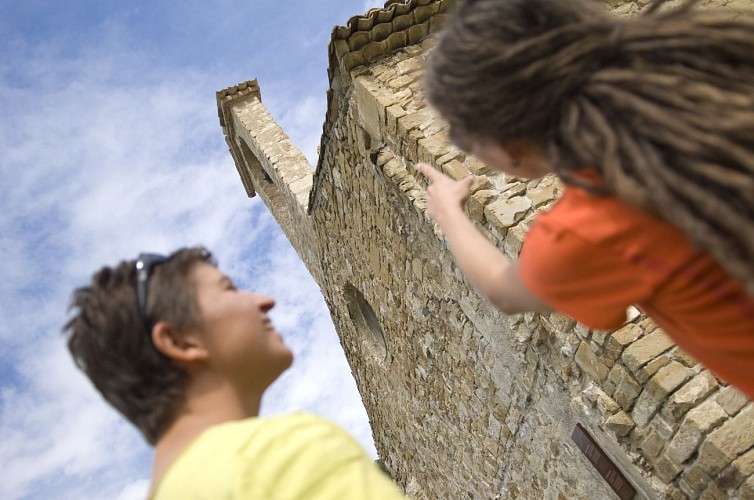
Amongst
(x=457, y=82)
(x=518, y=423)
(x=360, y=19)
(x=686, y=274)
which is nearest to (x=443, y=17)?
(x=360, y=19)

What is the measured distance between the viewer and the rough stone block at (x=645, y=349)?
218cm

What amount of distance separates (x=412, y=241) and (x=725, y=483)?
7.78 ft

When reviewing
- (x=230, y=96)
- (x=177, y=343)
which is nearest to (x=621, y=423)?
(x=177, y=343)

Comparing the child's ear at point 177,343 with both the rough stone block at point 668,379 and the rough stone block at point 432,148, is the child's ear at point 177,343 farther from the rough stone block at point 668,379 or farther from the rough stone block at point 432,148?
the rough stone block at point 432,148

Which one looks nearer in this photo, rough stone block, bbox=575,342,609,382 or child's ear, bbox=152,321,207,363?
child's ear, bbox=152,321,207,363

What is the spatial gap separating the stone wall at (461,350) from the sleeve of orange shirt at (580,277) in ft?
4.09

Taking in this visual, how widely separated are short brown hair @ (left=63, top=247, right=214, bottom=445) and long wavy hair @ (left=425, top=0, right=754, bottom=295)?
68cm

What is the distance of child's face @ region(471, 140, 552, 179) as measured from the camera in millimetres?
1163

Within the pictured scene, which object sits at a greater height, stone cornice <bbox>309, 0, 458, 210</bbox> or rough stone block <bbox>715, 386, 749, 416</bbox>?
stone cornice <bbox>309, 0, 458, 210</bbox>

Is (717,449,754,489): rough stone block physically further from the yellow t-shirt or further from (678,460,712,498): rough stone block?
the yellow t-shirt

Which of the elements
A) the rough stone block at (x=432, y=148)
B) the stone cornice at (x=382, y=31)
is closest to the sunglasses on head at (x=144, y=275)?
the rough stone block at (x=432, y=148)

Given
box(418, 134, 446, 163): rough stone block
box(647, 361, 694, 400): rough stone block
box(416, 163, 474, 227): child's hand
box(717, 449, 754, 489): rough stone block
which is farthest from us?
box(418, 134, 446, 163): rough stone block

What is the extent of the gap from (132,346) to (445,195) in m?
0.84

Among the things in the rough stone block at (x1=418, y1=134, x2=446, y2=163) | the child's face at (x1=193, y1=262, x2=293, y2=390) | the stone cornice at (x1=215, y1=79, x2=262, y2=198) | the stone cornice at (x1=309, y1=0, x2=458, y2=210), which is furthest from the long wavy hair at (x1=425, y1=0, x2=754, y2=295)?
the stone cornice at (x1=215, y1=79, x2=262, y2=198)
